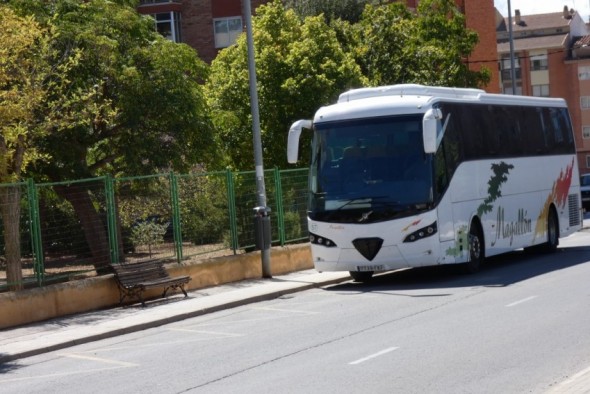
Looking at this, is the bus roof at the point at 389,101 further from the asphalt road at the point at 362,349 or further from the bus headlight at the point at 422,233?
the asphalt road at the point at 362,349

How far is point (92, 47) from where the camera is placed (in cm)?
2439

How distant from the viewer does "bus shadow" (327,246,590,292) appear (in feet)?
68.2

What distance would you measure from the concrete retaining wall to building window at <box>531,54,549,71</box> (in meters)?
68.0

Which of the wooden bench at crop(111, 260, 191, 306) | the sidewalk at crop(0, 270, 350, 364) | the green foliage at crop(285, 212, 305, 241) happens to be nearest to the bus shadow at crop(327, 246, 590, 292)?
the sidewalk at crop(0, 270, 350, 364)

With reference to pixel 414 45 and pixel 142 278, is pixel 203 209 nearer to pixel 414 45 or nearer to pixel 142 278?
pixel 142 278

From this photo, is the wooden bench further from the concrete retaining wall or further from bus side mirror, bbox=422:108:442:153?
bus side mirror, bbox=422:108:442:153

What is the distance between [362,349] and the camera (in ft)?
Result: 42.4

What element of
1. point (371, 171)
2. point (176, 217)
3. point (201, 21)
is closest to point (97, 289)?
point (176, 217)

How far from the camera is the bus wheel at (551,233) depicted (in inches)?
1063

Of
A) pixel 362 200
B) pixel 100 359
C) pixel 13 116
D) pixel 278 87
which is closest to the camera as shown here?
pixel 100 359

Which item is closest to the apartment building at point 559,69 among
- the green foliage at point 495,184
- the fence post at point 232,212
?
the green foliage at point 495,184

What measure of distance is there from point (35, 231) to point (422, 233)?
697cm

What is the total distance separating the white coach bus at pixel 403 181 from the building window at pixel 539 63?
6789 centimetres

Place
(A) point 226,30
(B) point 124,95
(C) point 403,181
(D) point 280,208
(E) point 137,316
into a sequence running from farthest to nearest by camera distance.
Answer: (A) point 226,30 < (D) point 280,208 < (B) point 124,95 < (C) point 403,181 < (E) point 137,316
